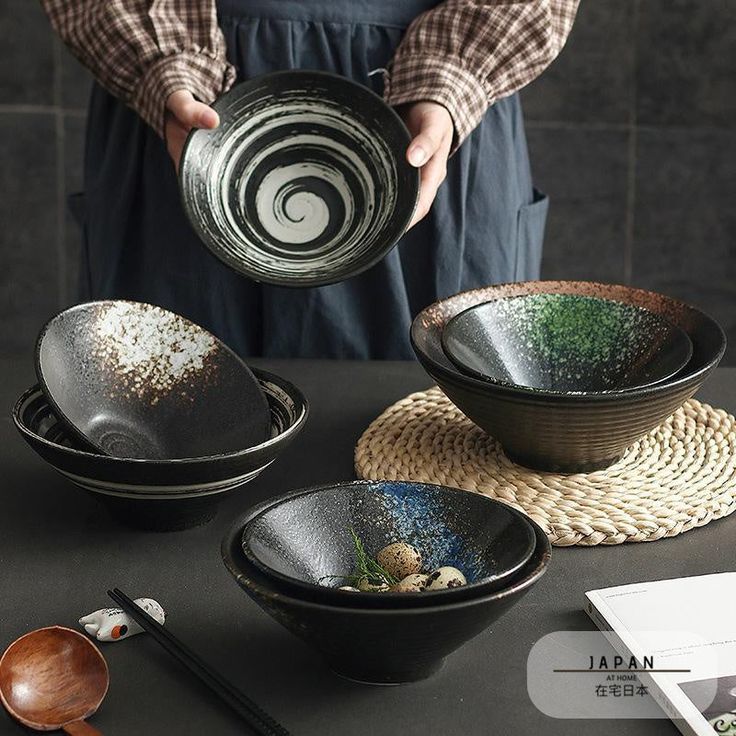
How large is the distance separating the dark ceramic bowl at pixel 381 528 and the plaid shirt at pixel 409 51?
0.69 m

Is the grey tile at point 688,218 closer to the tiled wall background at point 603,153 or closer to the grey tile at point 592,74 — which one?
the tiled wall background at point 603,153

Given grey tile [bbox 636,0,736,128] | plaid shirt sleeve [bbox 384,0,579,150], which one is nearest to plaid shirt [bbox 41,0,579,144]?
plaid shirt sleeve [bbox 384,0,579,150]

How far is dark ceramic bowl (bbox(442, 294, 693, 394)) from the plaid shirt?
36 cm

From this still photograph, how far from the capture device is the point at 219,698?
737mm

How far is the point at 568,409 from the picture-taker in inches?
37.6

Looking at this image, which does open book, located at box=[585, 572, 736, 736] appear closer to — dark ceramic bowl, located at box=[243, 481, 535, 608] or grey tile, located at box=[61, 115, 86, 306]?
dark ceramic bowl, located at box=[243, 481, 535, 608]

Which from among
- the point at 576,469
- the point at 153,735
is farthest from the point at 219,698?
the point at 576,469

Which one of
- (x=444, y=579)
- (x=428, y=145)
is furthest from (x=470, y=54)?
(x=444, y=579)

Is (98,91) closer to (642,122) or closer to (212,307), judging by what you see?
(212,307)

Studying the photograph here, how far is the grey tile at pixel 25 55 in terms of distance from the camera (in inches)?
98.2

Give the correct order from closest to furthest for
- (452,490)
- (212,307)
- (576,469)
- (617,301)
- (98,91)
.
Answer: (452,490) → (576,469) → (617,301) → (212,307) → (98,91)

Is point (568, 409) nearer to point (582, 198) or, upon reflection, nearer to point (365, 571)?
point (365, 571)

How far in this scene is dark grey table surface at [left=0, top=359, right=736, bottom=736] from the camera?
719 millimetres

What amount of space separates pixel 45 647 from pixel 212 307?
853 millimetres
